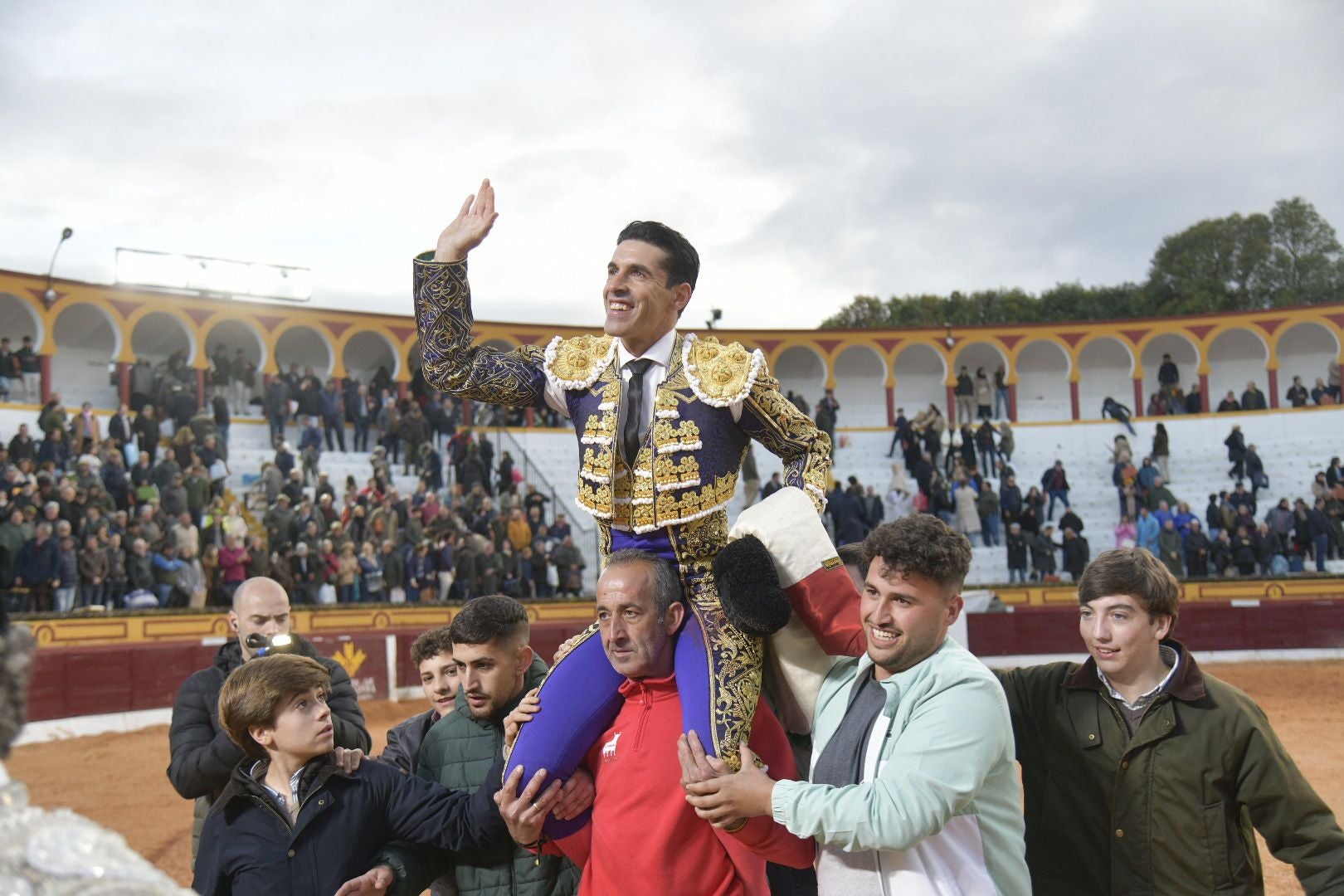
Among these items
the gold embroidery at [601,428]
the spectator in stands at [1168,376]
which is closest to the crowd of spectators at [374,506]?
the spectator in stands at [1168,376]

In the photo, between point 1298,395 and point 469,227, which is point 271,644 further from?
point 1298,395

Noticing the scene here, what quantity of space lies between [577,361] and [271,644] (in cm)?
115

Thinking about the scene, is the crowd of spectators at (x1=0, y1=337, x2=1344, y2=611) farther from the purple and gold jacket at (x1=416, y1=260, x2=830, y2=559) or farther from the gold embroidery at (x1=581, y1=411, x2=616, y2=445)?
the gold embroidery at (x1=581, y1=411, x2=616, y2=445)

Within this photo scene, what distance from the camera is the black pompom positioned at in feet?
8.23

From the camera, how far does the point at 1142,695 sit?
262cm

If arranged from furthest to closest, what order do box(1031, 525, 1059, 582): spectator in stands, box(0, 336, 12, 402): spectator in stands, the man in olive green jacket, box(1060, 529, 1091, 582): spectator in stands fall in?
box(0, 336, 12, 402): spectator in stands
box(1060, 529, 1091, 582): spectator in stands
box(1031, 525, 1059, 582): spectator in stands
the man in olive green jacket

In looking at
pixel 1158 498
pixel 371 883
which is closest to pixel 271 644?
pixel 371 883

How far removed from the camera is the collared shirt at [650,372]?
114 inches

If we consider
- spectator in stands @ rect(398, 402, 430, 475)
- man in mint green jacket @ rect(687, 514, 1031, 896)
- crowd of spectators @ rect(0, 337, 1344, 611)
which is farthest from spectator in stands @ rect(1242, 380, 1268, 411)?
man in mint green jacket @ rect(687, 514, 1031, 896)

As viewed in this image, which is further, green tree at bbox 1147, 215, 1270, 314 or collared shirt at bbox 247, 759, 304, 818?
green tree at bbox 1147, 215, 1270, 314

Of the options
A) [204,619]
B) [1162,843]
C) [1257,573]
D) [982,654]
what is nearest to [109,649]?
[204,619]

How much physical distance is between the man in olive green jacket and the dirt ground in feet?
11.1

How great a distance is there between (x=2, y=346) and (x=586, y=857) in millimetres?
17964

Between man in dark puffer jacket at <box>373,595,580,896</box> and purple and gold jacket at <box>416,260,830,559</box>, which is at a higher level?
purple and gold jacket at <box>416,260,830,559</box>
